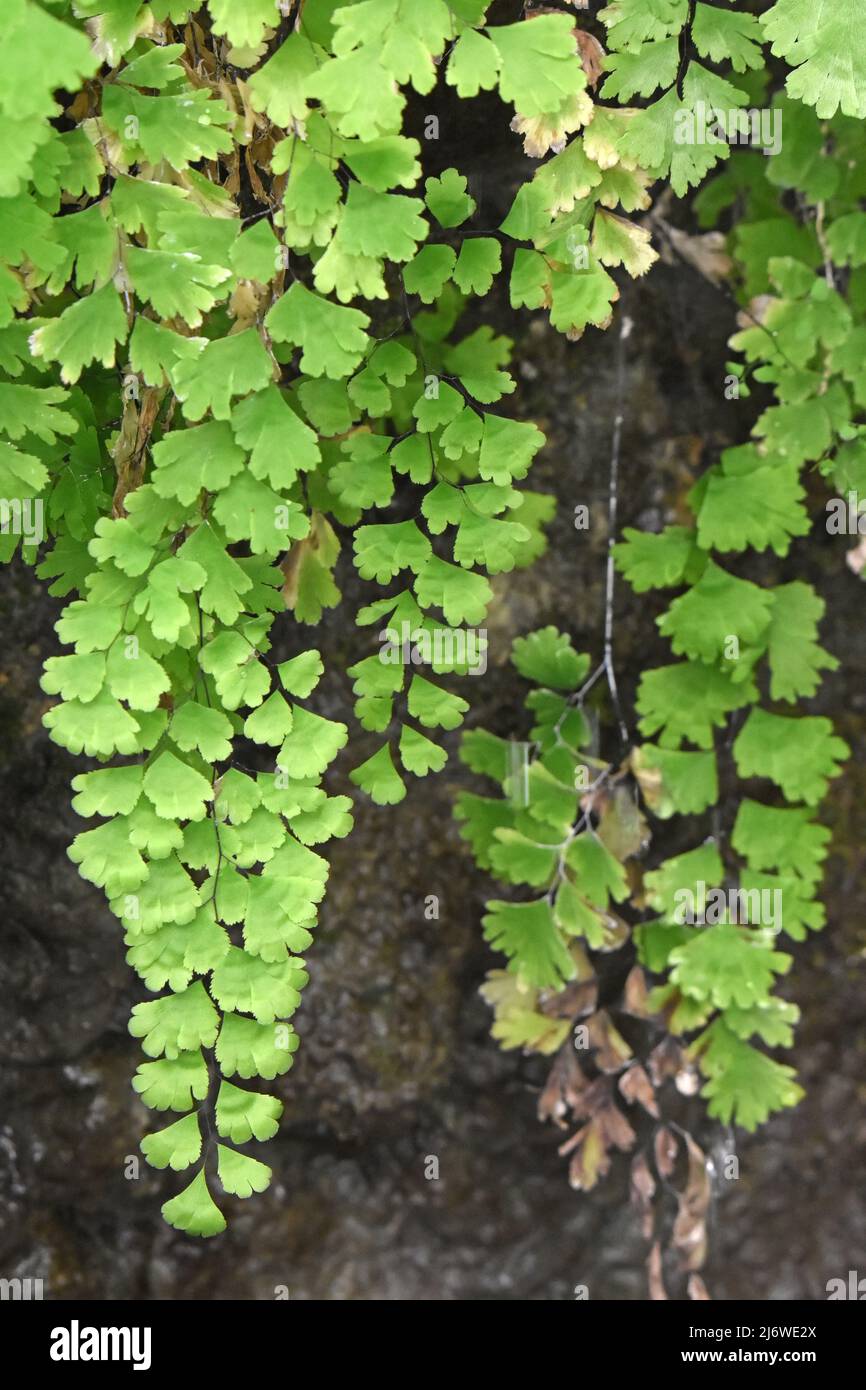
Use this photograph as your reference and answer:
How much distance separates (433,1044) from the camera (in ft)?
5.55

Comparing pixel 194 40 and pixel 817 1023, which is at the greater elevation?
pixel 194 40

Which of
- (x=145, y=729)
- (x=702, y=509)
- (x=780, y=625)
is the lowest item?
(x=145, y=729)

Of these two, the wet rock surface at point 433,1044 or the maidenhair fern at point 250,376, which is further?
the wet rock surface at point 433,1044

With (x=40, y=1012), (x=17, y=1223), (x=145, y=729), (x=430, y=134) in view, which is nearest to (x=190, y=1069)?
(x=145, y=729)

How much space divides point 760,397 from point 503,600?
476mm

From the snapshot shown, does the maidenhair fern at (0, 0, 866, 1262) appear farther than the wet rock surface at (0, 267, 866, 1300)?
No

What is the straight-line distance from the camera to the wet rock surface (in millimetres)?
1542

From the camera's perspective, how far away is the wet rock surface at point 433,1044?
154 cm

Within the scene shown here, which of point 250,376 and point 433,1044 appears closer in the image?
point 250,376

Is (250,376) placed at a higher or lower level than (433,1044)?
higher

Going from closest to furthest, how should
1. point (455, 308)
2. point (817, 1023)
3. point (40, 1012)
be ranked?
point (455, 308)
point (40, 1012)
point (817, 1023)

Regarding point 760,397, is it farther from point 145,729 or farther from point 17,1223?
point 17,1223
